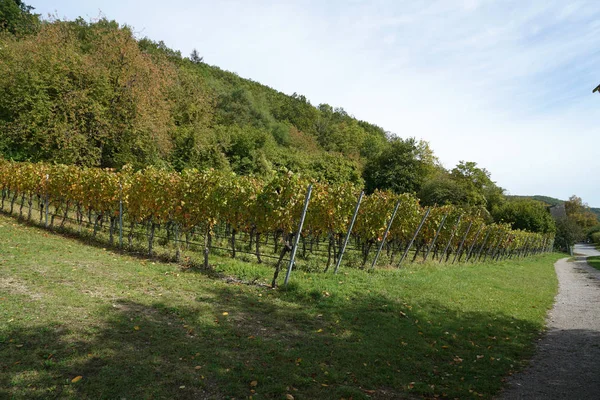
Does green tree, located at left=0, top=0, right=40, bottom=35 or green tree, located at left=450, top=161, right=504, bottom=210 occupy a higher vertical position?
green tree, located at left=0, top=0, right=40, bottom=35

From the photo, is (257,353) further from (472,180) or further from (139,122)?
(472,180)

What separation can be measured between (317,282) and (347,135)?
219 feet

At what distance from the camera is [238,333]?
17.4 feet

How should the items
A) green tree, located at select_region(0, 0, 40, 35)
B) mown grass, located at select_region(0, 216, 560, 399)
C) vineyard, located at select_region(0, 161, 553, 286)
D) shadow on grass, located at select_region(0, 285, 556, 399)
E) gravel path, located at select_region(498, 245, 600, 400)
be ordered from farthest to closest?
green tree, located at select_region(0, 0, 40, 35), vineyard, located at select_region(0, 161, 553, 286), gravel path, located at select_region(498, 245, 600, 400), mown grass, located at select_region(0, 216, 560, 399), shadow on grass, located at select_region(0, 285, 556, 399)

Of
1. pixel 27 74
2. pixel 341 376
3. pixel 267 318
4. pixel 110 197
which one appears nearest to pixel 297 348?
pixel 341 376

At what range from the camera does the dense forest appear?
75.8 ft

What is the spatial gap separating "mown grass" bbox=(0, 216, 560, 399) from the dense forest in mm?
3497

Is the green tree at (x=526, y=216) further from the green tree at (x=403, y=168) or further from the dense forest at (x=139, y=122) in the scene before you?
the green tree at (x=403, y=168)

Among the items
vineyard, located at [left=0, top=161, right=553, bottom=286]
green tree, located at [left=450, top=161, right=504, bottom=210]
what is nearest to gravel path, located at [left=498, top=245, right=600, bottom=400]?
vineyard, located at [left=0, top=161, right=553, bottom=286]

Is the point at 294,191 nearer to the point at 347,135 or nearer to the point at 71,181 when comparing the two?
the point at 71,181

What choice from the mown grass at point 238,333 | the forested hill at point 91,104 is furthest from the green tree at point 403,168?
the mown grass at point 238,333

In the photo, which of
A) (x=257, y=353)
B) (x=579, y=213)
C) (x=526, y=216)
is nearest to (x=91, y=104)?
(x=257, y=353)

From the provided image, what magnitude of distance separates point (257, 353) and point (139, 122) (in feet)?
80.5

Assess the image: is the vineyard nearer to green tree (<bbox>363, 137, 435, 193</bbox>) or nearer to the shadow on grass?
the shadow on grass
